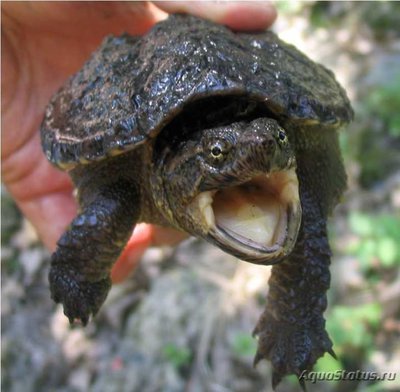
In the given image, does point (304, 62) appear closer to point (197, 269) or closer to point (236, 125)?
point (236, 125)

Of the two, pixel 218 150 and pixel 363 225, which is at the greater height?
pixel 218 150

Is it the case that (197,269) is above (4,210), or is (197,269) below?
above

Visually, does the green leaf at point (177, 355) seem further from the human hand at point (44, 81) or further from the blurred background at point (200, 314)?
the human hand at point (44, 81)

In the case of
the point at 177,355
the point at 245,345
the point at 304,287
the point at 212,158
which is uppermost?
the point at 212,158

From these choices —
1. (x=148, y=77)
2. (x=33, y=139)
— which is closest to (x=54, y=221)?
(x=33, y=139)

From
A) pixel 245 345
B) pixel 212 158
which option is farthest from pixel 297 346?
pixel 245 345

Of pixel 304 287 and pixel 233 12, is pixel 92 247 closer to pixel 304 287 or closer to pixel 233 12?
pixel 304 287
